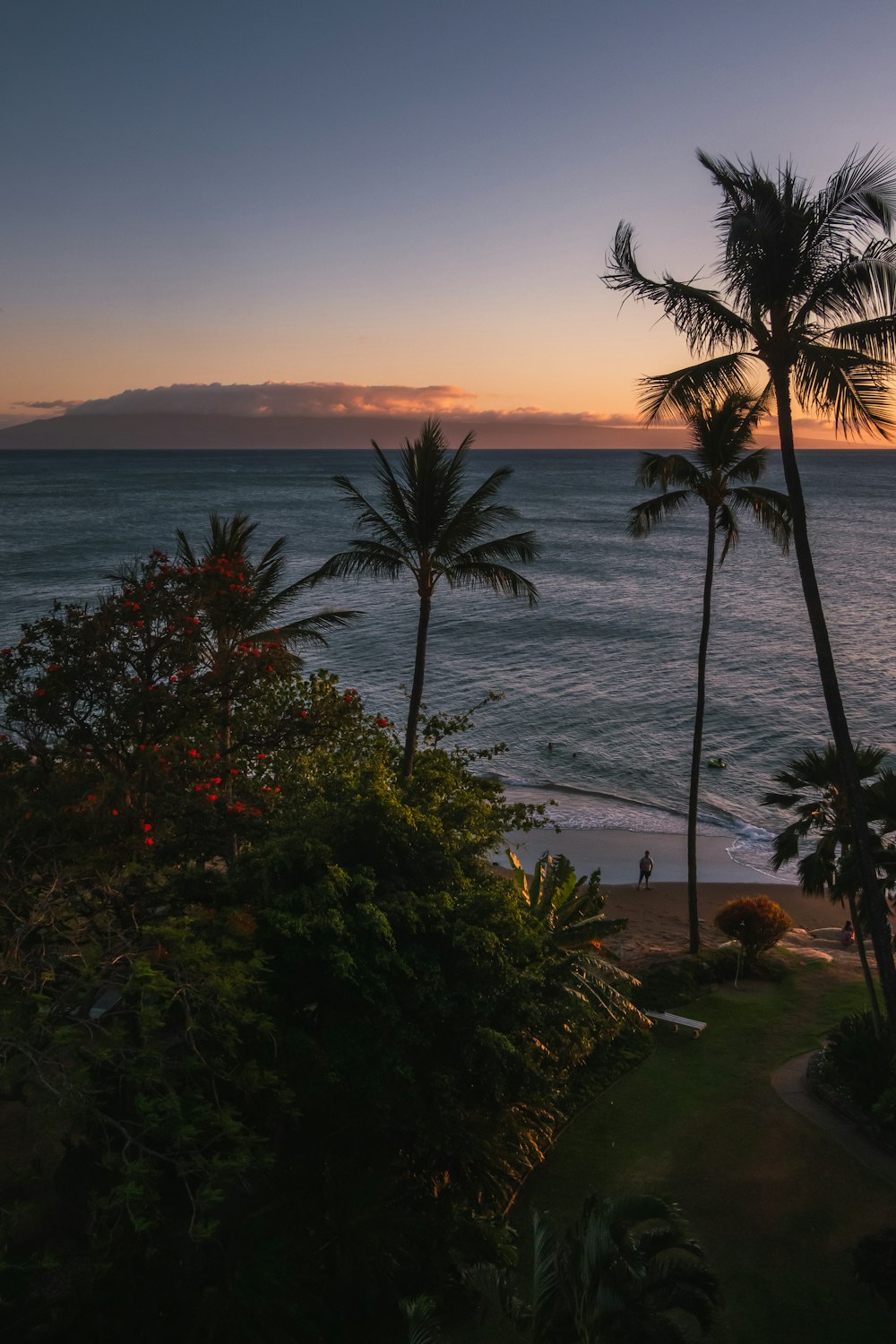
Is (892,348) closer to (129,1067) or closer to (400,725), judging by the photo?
(129,1067)

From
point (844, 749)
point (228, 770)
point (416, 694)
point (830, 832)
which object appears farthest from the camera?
point (416, 694)

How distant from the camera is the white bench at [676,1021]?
15750 mm

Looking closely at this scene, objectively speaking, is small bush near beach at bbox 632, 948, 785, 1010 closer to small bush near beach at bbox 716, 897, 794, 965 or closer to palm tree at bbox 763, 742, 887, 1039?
small bush near beach at bbox 716, 897, 794, 965

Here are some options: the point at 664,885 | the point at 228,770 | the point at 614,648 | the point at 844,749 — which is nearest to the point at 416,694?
the point at 228,770

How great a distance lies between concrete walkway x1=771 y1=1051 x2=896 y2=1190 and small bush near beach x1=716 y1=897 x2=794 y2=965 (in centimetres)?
395

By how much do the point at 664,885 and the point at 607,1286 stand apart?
68.3ft

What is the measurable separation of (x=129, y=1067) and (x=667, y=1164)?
7380 millimetres

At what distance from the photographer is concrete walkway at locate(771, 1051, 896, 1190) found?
1184 centimetres

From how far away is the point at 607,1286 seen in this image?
8.16 m

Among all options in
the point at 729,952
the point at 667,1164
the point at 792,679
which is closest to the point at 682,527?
the point at 792,679

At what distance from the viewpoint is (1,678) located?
11789 mm

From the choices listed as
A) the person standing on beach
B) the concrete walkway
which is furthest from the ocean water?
the concrete walkway

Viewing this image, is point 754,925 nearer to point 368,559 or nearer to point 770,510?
point 770,510

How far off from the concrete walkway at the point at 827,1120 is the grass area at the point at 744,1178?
0.16 metres
